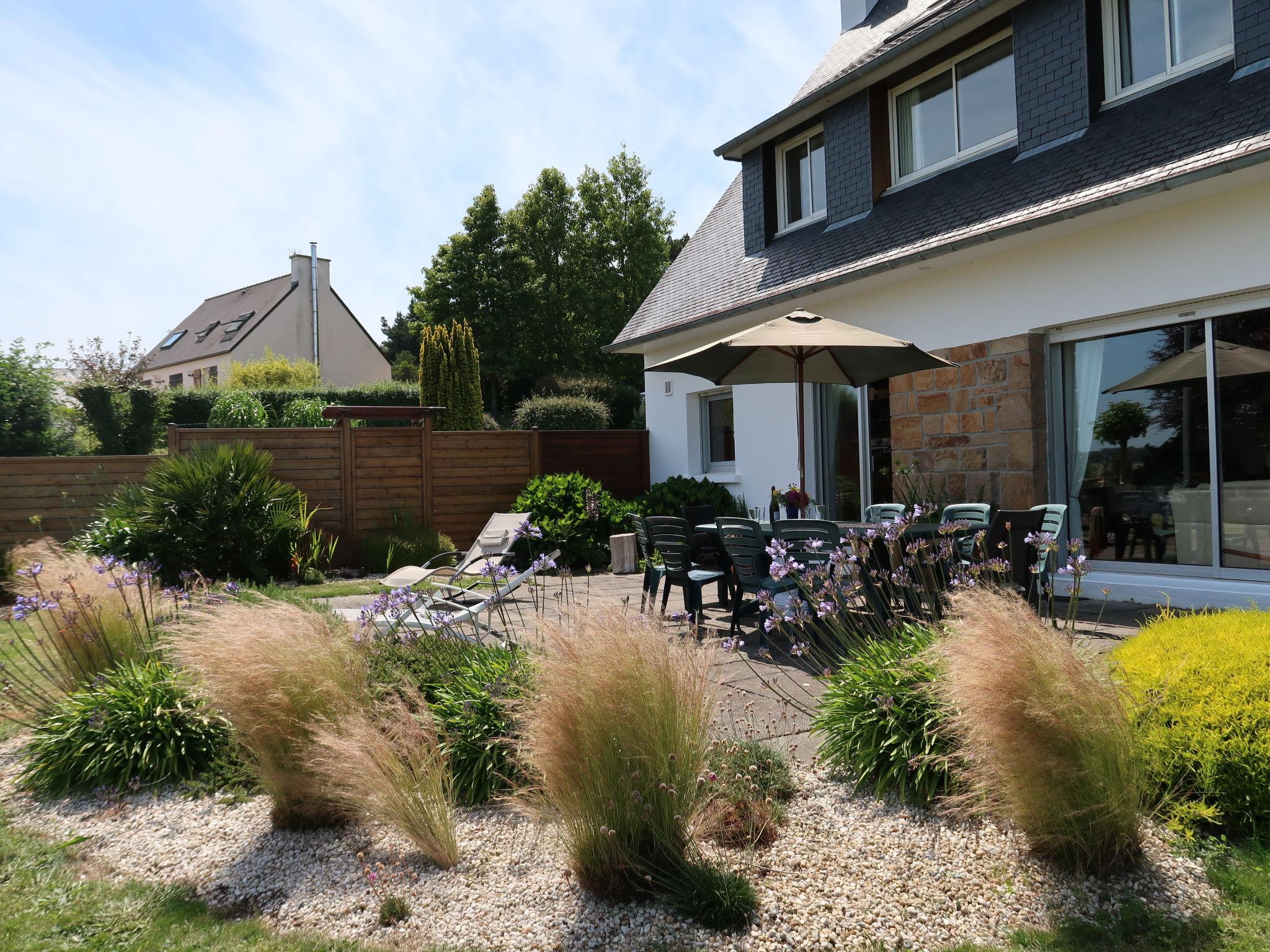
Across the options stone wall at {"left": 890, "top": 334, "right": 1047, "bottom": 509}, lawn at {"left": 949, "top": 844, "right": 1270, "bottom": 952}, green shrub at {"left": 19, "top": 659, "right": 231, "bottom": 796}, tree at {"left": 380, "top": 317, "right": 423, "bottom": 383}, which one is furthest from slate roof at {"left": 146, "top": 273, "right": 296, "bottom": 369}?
lawn at {"left": 949, "top": 844, "right": 1270, "bottom": 952}

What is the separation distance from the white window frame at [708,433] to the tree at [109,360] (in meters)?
17.5

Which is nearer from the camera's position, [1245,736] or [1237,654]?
[1245,736]

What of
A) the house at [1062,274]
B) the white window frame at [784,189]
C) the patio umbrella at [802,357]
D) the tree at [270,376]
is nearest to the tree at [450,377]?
the white window frame at [784,189]

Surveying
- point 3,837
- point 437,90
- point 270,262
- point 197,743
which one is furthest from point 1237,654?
point 270,262

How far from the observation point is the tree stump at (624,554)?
1065cm

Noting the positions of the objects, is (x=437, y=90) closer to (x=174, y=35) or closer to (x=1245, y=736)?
(x=174, y=35)

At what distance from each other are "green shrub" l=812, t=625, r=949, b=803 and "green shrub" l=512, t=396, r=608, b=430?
490 inches

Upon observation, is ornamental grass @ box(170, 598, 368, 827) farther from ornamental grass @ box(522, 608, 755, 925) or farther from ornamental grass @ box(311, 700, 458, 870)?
ornamental grass @ box(522, 608, 755, 925)

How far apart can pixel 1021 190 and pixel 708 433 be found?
613cm

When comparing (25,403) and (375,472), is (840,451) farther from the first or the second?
(25,403)

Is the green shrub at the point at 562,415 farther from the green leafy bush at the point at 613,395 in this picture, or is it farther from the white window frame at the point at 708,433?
the green leafy bush at the point at 613,395

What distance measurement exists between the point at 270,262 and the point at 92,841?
117 feet

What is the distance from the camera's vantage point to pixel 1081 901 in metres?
2.43

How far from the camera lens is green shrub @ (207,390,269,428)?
17.7m
